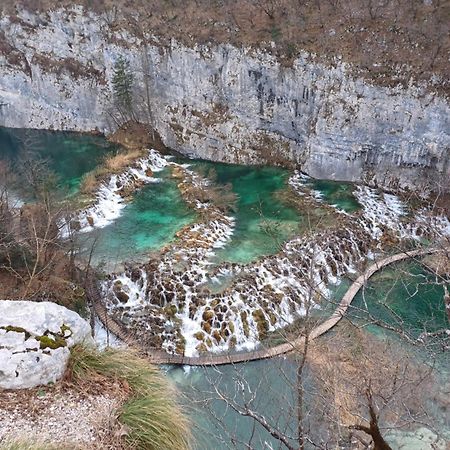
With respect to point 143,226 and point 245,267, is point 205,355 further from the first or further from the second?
point 143,226

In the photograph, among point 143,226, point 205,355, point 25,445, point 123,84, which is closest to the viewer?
point 25,445

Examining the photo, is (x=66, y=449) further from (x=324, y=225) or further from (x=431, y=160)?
(x=431, y=160)

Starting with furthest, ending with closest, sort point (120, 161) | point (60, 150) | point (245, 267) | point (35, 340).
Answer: point (60, 150) < point (120, 161) < point (245, 267) < point (35, 340)

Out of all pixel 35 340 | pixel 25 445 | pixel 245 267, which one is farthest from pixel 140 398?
pixel 245 267

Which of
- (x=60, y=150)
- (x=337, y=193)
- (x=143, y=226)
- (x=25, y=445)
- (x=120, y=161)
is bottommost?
(x=143, y=226)

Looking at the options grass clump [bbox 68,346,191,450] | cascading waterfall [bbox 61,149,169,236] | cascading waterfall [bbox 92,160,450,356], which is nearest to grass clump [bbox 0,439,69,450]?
grass clump [bbox 68,346,191,450]

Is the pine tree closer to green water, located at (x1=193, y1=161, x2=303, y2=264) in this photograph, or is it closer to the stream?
the stream
